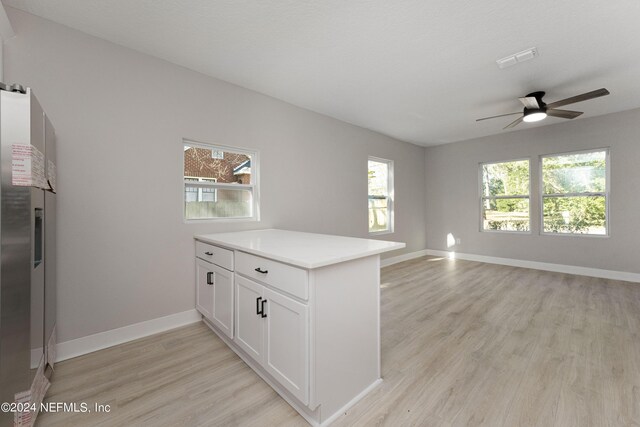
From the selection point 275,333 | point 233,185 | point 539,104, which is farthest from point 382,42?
point 275,333

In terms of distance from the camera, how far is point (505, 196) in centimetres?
524

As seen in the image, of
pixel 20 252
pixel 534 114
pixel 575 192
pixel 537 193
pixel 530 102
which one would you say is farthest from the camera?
pixel 537 193

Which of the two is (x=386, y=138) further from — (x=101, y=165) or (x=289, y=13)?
(x=101, y=165)

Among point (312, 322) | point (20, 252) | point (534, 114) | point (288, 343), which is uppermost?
point (534, 114)

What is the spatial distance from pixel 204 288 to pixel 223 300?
45 cm

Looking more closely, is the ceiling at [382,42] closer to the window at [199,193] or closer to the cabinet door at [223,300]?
the window at [199,193]

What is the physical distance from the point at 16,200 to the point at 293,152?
2.65 meters

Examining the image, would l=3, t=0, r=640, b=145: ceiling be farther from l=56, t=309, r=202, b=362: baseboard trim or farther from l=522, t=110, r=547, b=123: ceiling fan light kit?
l=56, t=309, r=202, b=362: baseboard trim

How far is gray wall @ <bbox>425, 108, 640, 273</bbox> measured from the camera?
157 inches

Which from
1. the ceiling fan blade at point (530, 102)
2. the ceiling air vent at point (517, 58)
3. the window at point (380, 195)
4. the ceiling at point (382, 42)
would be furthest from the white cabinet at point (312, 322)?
the window at point (380, 195)

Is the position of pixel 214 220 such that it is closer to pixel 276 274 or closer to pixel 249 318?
pixel 249 318

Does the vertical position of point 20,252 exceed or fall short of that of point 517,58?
it falls short

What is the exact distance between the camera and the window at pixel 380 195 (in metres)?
4.98

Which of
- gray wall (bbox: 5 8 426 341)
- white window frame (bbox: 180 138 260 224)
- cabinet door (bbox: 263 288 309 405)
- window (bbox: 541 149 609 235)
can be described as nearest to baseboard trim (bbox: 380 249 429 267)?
window (bbox: 541 149 609 235)
